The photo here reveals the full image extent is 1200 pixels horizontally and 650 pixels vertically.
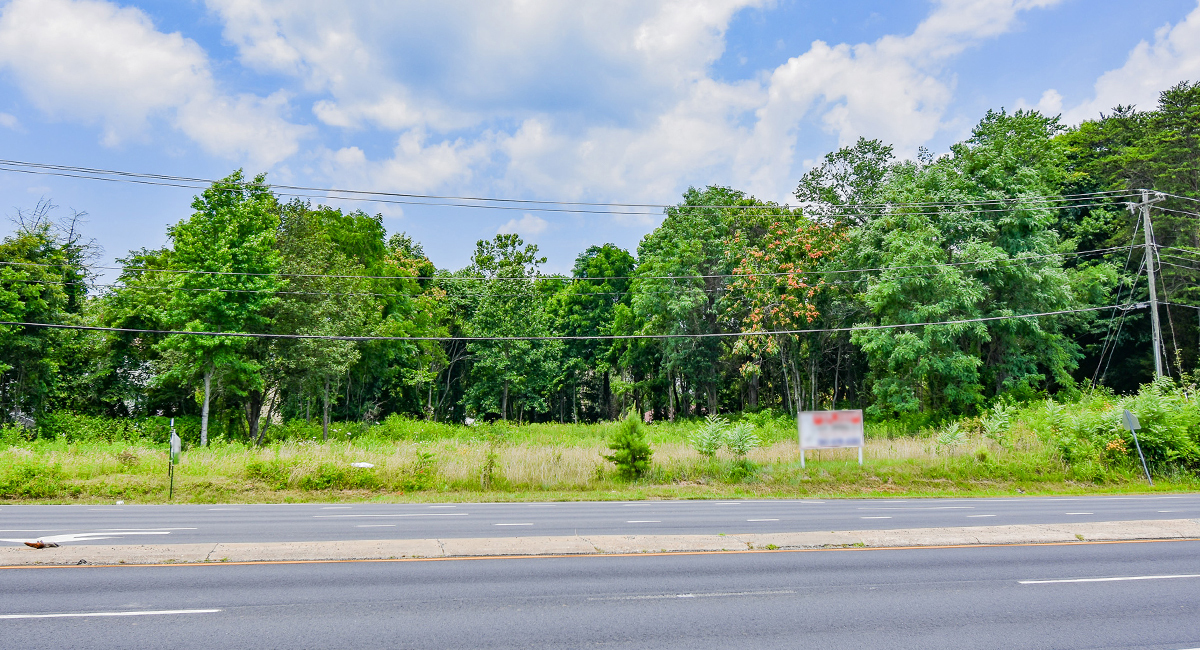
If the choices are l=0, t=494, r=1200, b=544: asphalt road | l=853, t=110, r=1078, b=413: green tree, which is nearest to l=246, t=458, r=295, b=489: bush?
l=0, t=494, r=1200, b=544: asphalt road

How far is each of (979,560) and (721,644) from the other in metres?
5.99

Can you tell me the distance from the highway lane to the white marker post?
10.1 m

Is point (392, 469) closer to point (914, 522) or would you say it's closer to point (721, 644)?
point (914, 522)

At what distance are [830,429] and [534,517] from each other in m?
10.2

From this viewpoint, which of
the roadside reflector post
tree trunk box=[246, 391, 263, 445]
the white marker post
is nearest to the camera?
the white marker post

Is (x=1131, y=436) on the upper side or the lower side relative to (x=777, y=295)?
lower

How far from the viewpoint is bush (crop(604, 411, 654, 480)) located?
2216 cm

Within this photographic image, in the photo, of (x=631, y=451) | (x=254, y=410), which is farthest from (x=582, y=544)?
(x=254, y=410)

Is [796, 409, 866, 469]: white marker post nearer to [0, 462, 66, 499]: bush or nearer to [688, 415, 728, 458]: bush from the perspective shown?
[688, 415, 728, 458]: bush

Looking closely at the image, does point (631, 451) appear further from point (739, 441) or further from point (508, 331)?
point (508, 331)

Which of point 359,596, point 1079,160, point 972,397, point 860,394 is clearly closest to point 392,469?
point 359,596

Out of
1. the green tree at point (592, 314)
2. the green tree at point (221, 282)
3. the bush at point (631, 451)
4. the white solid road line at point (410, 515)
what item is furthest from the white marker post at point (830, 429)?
the green tree at point (592, 314)

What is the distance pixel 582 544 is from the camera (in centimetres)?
1073

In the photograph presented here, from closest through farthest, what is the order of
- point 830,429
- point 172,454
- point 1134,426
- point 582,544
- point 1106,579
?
point 1106,579 → point 582,544 → point 172,454 → point 830,429 → point 1134,426
